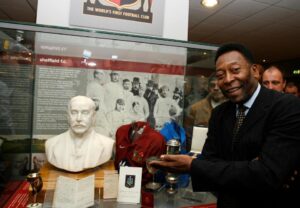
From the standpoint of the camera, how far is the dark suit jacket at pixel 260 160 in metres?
0.94

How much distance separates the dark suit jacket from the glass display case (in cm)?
64

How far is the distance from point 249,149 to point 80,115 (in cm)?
98

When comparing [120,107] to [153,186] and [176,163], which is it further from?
[176,163]

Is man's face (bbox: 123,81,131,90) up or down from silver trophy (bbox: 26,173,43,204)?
up

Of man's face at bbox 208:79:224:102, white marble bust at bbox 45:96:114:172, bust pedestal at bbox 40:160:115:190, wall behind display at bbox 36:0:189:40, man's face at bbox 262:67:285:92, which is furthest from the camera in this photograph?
man's face at bbox 262:67:285:92

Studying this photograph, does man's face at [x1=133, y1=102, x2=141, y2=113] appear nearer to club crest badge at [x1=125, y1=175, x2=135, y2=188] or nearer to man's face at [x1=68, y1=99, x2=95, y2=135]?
man's face at [x1=68, y1=99, x2=95, y2=135]

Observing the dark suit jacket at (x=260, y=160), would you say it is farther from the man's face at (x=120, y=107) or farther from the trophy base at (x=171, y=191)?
the man's face at (x=120, y=107)

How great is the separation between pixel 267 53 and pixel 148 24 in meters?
6.29

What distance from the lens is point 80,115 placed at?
5.10 ft

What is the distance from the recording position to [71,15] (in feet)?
5.45

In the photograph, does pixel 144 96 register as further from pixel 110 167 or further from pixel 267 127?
pixel 267 127

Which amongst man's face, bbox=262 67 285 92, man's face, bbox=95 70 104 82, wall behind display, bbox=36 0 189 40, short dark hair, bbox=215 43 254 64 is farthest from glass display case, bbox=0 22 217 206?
man's face, bbox=262 67 285 92

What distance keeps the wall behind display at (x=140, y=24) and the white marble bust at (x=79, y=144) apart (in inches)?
21.2

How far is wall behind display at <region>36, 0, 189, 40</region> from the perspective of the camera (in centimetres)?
164
